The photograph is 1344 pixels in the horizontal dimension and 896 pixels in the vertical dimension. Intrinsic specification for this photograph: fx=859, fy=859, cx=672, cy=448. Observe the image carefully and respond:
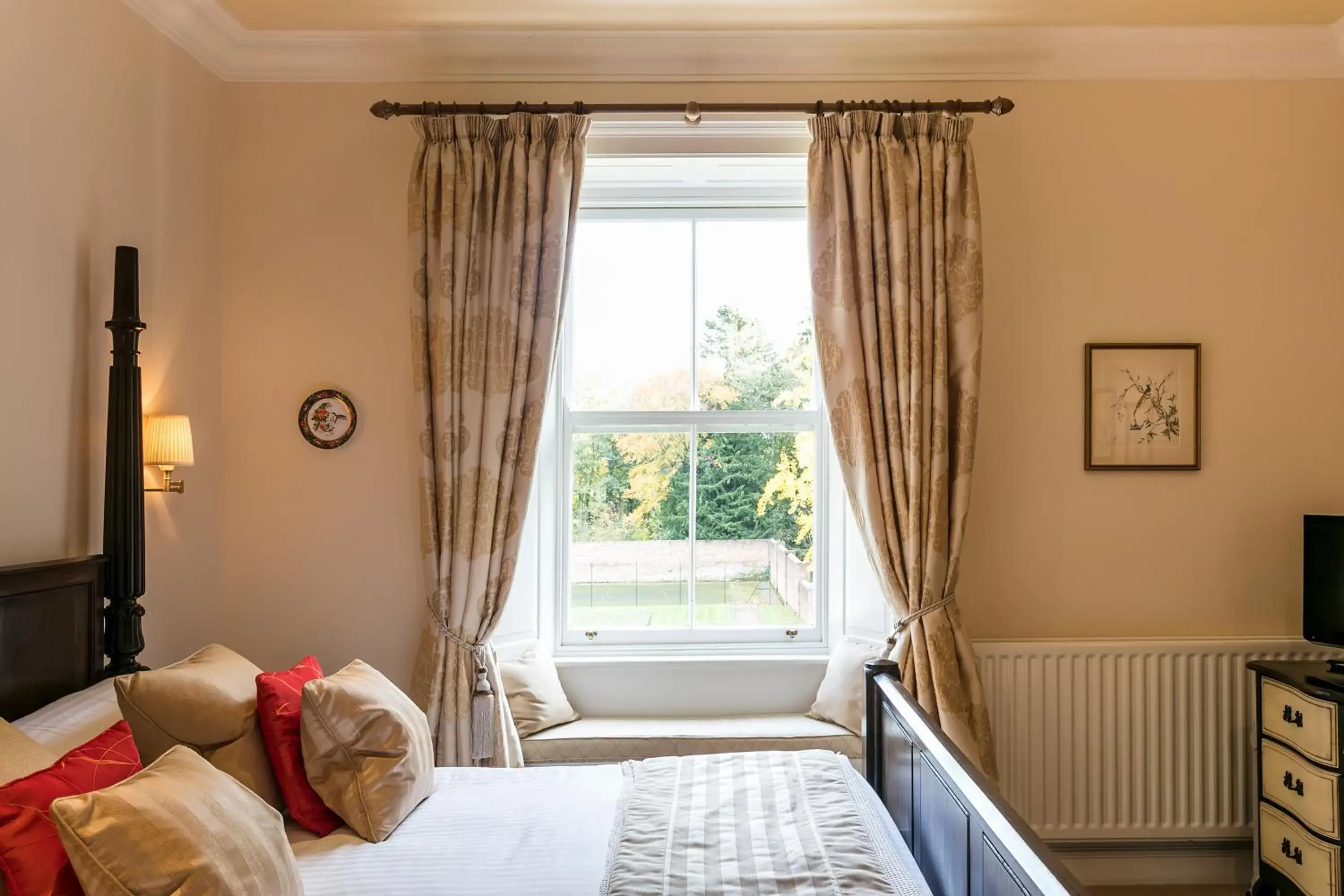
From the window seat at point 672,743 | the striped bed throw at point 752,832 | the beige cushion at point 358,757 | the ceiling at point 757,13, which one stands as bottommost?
the window seat at point 672,743

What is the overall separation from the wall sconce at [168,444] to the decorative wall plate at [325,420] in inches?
21.4

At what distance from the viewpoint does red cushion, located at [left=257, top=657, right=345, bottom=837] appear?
1848 mm

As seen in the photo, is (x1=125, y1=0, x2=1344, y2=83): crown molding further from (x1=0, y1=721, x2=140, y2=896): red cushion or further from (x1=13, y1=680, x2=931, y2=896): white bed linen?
(x1=0, y1=721, x2=140, y2=896): red cushion

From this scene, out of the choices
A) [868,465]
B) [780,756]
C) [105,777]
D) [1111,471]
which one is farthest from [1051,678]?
[105,777]

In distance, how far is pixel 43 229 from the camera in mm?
2205

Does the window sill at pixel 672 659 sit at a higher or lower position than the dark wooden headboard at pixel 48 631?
lower

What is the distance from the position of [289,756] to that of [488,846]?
0.48 metres

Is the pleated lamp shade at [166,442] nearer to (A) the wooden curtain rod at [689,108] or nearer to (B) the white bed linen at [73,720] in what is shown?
(B) the white bed linen at [73,720]

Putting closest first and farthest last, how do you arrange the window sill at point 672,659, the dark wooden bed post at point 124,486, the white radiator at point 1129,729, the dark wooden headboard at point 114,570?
the dark wooden headboard at point 114,570, the dark wooden bed post at point 124,486, the white radiator at point 1129,729, the window sill at point 672,659

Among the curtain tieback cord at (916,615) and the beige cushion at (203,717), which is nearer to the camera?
the beige cushion at (203,717)

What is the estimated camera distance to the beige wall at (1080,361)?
3061 mm

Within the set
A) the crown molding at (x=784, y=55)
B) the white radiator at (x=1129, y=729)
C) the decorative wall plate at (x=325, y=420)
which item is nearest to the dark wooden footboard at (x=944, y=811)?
the white radiator at (x=1129, y=729)

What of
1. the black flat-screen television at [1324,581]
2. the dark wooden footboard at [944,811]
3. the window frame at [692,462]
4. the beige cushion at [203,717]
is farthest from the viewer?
the window frame at [692,462]

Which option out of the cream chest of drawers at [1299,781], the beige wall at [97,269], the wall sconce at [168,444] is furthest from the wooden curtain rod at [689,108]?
the cream chest of drawers at [1299,781]
